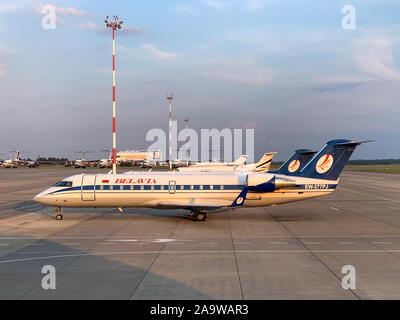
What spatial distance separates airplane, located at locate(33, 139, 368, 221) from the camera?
24328 millimetres

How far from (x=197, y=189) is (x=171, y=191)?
1685 mm

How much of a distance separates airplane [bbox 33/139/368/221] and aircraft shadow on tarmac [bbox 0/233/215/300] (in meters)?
7.67

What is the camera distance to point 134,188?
24.5 m

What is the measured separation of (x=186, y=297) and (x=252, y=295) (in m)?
1.89

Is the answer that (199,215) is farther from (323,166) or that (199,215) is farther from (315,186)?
(323,166)

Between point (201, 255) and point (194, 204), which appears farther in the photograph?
point (194, 204)

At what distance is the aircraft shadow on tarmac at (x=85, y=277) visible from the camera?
11.0 metres

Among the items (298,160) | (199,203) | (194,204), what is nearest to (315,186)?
(199,203)

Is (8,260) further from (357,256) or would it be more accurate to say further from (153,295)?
(357,256)

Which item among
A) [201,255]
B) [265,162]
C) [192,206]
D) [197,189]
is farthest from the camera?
[265,162]

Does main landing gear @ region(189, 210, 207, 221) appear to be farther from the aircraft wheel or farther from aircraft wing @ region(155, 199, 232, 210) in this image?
aircraft wing @ region(155, 199, 232, 210)

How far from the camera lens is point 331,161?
2484 centimetres
